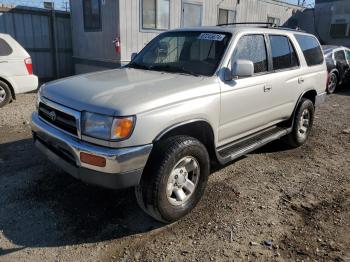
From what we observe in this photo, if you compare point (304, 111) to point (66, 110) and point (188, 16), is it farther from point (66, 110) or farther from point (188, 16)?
point (188, 16)

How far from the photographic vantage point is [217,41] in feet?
13.6

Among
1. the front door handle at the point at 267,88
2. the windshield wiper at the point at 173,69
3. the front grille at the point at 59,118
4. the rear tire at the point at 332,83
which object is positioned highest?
the windshield wiper at the point at 173,69

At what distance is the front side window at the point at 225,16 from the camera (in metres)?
12.6

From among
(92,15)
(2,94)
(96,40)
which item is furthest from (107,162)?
(92,15)

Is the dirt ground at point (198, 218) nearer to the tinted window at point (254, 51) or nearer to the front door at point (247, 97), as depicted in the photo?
the front door at point (247, 97)

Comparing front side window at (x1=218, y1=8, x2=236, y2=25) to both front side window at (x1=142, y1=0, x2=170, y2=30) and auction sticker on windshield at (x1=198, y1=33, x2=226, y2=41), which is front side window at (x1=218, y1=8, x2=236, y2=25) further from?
auction sticker on windshield at (x1=198, y1=33, x2=226, y2=41)

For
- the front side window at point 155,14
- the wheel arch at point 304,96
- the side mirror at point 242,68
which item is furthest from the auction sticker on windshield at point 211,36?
the front side window at point 155,14

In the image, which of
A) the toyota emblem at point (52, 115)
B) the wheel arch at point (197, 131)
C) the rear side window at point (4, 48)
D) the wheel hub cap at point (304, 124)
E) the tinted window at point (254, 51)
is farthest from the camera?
the rear side window at point (4, 48)

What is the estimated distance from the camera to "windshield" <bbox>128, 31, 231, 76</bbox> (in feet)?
13.2

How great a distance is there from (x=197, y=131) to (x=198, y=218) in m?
0.93

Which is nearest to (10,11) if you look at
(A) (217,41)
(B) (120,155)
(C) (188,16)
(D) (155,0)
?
(D) (155,0)

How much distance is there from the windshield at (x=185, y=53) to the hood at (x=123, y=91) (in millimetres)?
228

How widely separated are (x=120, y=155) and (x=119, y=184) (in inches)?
10.5

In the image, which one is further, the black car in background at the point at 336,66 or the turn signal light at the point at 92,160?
the black car in background at the point at 336,66
